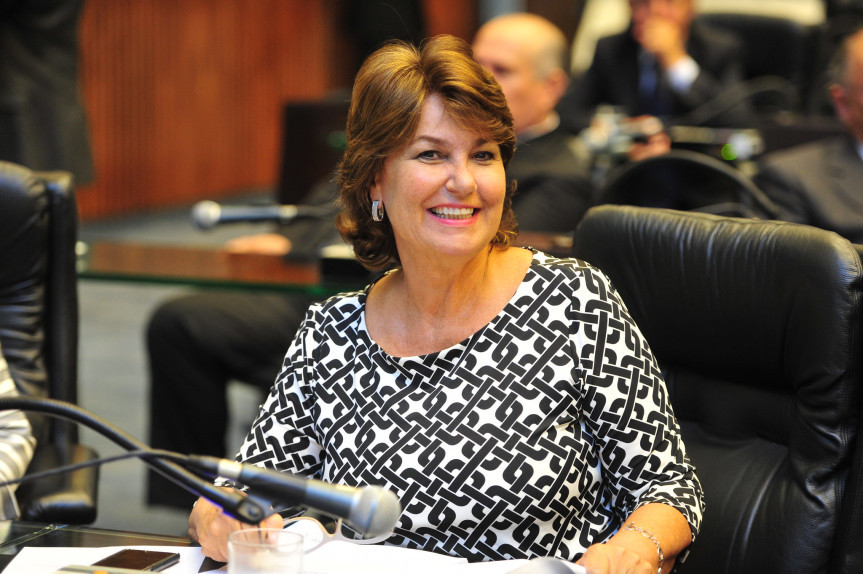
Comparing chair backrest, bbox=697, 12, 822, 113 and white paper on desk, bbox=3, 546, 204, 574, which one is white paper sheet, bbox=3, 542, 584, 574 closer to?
white paper on desk, bbox=3, 546, 204, 574

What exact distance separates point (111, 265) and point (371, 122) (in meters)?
1.38

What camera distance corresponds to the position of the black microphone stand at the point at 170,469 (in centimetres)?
89

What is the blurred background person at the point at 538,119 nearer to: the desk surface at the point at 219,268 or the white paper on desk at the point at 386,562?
the desk surface at the point at 219,268

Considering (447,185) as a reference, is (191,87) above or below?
below

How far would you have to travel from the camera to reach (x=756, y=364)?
4.85 ft

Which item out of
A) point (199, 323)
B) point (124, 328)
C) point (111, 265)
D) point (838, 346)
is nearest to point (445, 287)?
point (838, 346)

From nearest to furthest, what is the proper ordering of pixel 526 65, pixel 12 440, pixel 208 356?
→ pixel 12 440 < pixel 208 356 < pixel 526 65

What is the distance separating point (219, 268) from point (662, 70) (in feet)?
8.49

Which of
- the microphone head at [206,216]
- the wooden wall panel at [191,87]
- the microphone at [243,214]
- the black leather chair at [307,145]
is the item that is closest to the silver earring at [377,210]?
the microphone at [243,214]

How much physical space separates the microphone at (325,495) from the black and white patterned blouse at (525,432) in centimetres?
45

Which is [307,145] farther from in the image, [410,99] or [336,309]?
[410,99]

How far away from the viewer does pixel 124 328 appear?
16.4ft

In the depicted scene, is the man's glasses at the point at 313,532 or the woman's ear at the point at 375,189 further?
the woman's ear at the point at 375,189

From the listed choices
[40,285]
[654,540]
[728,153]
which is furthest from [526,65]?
[654,540]
